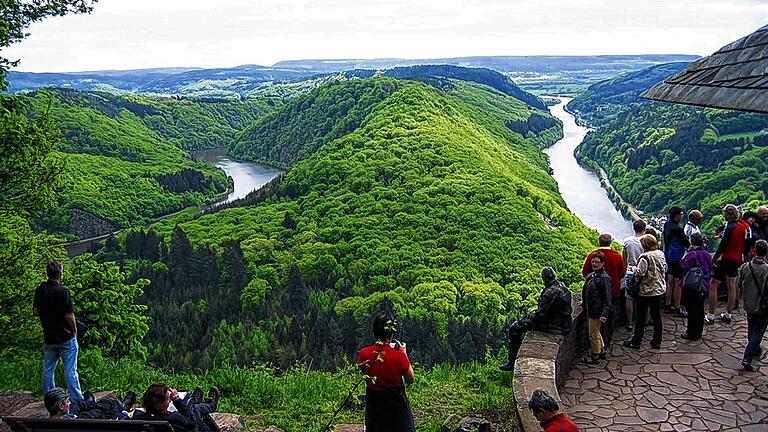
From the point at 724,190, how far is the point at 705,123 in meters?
29.3

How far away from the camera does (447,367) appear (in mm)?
11039

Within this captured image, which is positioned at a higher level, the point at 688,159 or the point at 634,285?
the point at 634,285

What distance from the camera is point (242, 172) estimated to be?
142m

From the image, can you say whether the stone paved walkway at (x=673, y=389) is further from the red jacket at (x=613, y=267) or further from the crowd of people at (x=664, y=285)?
the red jacket at (x=613, y=267)

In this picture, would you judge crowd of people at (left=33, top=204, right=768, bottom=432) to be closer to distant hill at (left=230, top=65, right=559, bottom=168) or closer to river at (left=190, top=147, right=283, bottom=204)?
distant hill at (left=230, top=65, right=559, bottom=168)

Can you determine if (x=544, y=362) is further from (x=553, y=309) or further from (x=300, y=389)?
(x=300, y=389)

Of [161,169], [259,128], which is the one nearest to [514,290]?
[161,169]

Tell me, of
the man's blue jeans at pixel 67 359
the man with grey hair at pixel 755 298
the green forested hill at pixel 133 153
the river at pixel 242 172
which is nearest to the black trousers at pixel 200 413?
the man's blue jeans at pixel 67 359

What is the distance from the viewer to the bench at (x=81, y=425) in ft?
17.2

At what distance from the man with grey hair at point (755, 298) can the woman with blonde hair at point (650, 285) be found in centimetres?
96

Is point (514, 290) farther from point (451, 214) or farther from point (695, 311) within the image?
point (695, 311)

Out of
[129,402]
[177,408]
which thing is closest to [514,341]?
[177,408]

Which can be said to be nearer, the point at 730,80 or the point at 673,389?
the point at 730,80

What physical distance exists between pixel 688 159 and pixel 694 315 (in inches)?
3886
